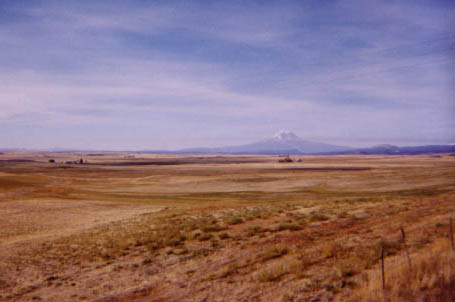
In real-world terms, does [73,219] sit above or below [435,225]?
below

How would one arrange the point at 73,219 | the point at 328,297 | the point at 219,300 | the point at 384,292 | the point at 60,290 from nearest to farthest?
the point at 384,292
the point at 328,297
the point at 219,300
the point at 60,290
the point at 73,219

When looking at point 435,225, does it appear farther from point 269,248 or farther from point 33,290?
point 33,290

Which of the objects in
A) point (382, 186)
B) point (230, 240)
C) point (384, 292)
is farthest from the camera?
point (382, 186)

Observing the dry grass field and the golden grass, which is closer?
the golden grass

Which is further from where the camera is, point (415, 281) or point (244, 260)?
point (244, 260)

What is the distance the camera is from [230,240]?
16.6 m

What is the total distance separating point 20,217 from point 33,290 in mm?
22356

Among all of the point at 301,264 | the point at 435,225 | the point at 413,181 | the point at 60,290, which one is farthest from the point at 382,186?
the point at 60,290

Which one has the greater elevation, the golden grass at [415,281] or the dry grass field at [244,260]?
the golden grass at [415,281]

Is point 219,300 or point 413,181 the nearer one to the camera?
point 219,300

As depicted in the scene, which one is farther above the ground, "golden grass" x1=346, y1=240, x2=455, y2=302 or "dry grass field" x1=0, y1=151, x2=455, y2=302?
"golden grass" x1=346, y1=240, x2=455, y2=302

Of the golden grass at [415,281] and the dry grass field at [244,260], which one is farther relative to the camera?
the dry grass field at [244,260]

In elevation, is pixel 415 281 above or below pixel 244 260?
above

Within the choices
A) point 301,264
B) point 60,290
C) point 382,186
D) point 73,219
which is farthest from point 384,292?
point 382,186
